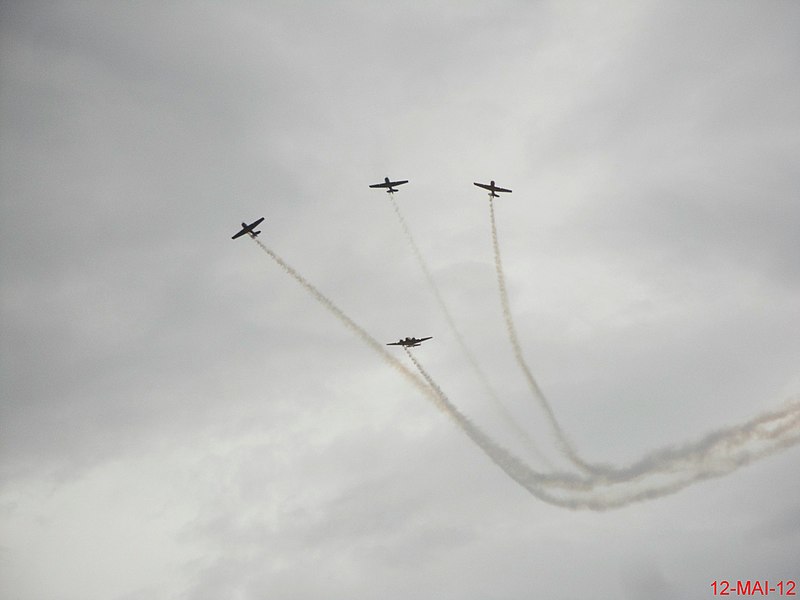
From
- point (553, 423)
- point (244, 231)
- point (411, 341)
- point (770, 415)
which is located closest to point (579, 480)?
point (553, 423)

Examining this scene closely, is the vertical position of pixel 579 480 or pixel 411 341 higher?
pixel 411 341

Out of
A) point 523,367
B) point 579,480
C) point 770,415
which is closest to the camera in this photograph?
point 770,415

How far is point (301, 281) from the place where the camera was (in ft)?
413

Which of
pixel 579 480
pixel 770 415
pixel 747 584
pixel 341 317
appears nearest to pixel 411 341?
pixel 341 317

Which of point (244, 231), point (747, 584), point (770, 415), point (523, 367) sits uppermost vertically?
point (244, 231)

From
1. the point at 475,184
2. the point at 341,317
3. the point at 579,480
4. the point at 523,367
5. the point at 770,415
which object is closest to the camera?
the point at 770,415

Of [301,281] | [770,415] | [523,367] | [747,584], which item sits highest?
[301,281]

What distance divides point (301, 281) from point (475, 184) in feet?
137

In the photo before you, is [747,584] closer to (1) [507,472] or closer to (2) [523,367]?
(1) [507,472]

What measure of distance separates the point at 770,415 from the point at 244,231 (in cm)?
9941

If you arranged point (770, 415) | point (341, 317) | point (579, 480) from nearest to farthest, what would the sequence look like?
point (770, 415), point (579, 480), point (341, 317)

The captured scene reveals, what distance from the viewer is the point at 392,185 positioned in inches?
5037

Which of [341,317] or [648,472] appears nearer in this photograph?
[648,472]

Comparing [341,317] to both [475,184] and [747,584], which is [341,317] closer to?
[475,184]
